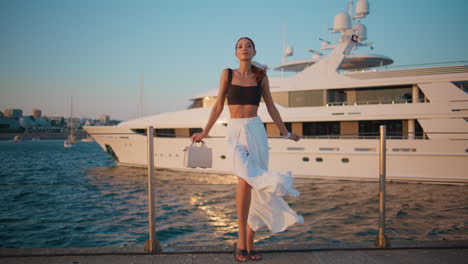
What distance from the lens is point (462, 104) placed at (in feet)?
32.0

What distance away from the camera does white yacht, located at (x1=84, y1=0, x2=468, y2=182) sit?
32.1 ft

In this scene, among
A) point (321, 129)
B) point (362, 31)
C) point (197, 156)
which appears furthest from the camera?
point (362, 31)

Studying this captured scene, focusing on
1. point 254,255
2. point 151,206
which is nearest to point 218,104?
point 151,206

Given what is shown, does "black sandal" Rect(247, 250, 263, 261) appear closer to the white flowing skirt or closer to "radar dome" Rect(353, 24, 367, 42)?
the white flowing skirt

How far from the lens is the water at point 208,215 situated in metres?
5.45

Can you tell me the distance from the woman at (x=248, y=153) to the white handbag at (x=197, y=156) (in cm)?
30

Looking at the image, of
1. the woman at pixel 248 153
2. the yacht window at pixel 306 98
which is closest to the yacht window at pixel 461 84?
the yacht window at pixel 306 98

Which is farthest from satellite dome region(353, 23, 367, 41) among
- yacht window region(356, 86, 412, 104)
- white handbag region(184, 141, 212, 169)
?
white handbag region(184, 141, 212, 169)

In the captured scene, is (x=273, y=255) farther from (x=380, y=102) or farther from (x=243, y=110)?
(x=380, y=102)

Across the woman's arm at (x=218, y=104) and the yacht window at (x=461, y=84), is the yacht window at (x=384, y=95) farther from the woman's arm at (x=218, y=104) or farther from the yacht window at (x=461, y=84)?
the woman's arm at (x=218, y=104)

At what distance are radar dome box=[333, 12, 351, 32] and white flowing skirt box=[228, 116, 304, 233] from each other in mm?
12434

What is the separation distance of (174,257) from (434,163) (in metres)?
9.80

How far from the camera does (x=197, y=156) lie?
2500 millimetres

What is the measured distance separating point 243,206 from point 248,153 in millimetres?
361
